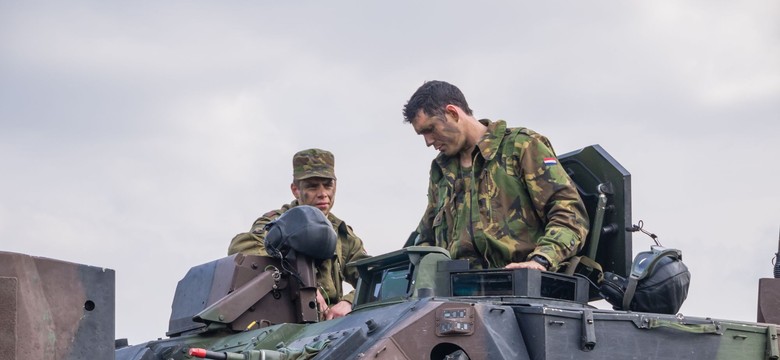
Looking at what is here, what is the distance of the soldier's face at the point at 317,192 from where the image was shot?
14.8 metres

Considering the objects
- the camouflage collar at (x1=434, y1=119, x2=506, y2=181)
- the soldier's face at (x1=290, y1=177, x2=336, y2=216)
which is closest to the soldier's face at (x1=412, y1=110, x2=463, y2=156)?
the camouflage collar at (x1=434, y1=119, x2=506, y2=181)

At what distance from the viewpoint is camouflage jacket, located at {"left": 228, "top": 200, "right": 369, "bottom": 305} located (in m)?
13.8

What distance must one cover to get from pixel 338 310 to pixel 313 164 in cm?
219

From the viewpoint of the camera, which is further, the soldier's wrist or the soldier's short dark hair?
the soldier's short dark hair

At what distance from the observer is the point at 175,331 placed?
42.9 feet

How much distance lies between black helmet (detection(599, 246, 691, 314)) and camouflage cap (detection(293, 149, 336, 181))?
4.52m

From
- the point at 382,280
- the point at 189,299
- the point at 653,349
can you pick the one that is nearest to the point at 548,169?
the point at 382,280

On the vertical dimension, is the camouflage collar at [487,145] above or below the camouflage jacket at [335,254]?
above

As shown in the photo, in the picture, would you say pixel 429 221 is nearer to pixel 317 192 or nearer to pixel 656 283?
pixel 317 192

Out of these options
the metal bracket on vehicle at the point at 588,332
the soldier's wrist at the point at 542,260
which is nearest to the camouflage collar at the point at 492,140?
the soldier's wrist at the point at 542,260

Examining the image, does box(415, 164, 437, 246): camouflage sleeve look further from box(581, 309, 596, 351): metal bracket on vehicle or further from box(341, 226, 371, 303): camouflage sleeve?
box(581, 309, 596, 351): metal bracket on vehicle

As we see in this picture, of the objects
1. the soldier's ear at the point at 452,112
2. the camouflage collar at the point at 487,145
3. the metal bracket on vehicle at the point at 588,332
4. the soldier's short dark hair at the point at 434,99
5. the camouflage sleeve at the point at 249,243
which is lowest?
the metal bracket on vehicle at the point at 588,332

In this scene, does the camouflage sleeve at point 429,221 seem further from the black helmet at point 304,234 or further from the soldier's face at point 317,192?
the soldier's face at point 317,192

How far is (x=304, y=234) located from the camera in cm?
1221
